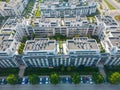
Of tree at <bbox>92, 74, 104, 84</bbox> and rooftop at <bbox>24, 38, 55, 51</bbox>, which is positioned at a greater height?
rooftop at <bbox>24, 38, 55, 51</bbox>

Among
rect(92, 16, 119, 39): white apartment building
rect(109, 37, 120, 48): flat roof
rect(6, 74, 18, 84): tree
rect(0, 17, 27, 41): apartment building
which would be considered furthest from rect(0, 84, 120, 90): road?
rect(92, 16, 119, 39): white apartment building

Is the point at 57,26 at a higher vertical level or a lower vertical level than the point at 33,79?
higher

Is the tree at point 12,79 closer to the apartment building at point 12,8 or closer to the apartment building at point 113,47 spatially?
the apartment building at point 113,47

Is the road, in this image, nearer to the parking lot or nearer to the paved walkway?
the parking lot

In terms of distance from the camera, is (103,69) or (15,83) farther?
(103,69)

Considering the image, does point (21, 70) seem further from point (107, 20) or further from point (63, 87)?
point (107, 20)

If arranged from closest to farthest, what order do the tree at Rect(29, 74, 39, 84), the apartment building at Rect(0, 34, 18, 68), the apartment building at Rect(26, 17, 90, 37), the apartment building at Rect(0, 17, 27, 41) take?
the tree at Rect(29, 74, 39, 84)
the apartment building at Rect(0, 34, 18, 68)
the apartment building at Rect(0, 17, 27, 41)
the apartment building at Rect(26, 17, 90, 37)

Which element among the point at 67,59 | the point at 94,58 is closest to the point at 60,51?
the point at 67,59

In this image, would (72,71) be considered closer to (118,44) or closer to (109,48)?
(109,48)

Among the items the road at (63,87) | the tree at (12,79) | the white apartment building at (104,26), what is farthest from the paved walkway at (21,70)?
the white apartment building at (104,26)

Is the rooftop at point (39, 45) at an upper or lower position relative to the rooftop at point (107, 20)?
upper

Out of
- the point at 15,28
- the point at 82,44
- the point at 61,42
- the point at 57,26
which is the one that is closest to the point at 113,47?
the point at 82,44
